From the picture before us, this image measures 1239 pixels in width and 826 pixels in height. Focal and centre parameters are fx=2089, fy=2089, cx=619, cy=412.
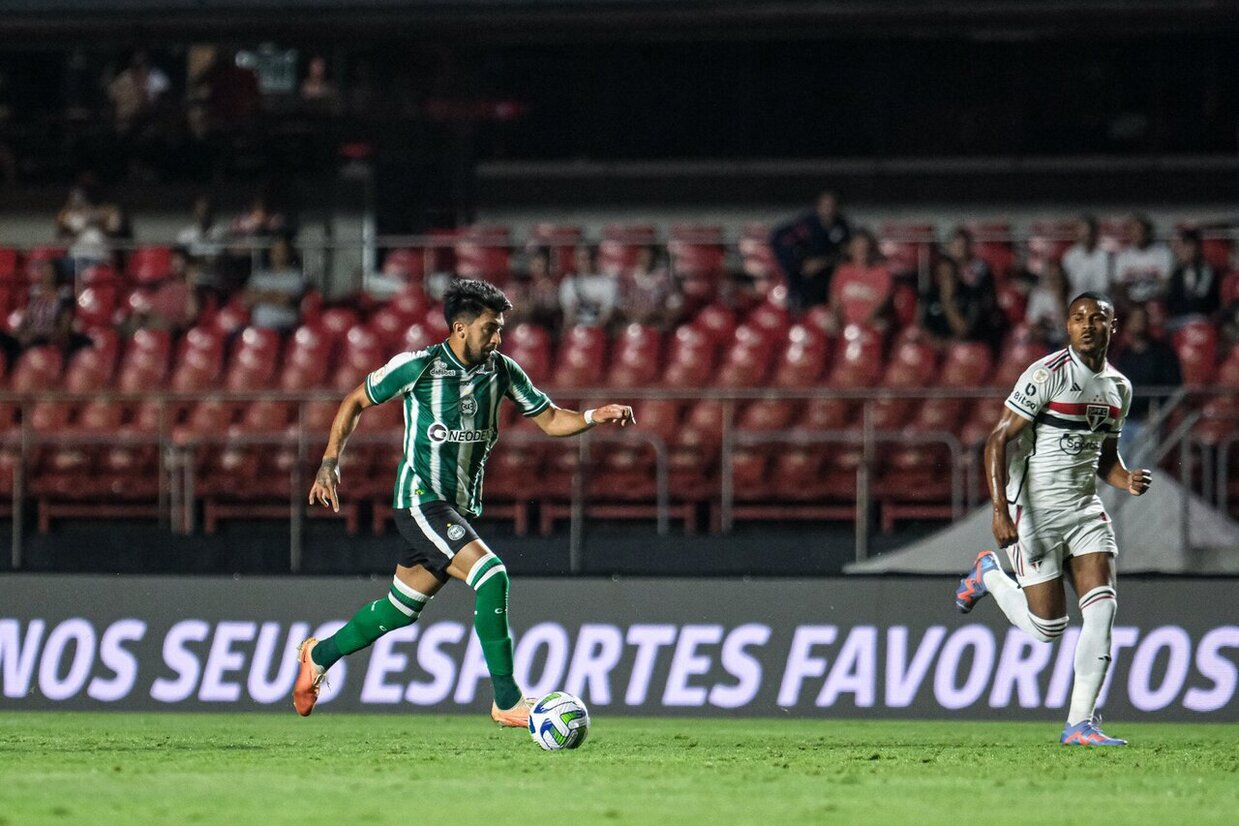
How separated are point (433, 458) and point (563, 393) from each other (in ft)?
15.7

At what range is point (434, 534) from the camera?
960cm

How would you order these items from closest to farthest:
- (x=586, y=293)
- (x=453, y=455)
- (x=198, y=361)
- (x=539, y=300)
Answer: (x=453, y=455), (x=198, y=361), (x=539, y=300), (x=586, y=293)

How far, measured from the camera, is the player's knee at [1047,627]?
991cm

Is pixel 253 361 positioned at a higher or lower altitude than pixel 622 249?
lower

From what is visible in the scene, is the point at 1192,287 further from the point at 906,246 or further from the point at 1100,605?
the point at 1100,605

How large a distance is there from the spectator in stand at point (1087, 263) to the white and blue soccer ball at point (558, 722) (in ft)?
28.2

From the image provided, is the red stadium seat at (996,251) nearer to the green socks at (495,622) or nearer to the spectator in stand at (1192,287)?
the spectator in stand at (1192,287)

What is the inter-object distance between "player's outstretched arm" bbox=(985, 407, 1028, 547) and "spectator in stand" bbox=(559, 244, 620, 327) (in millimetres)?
8045

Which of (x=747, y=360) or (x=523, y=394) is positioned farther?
(x=747, y=360)

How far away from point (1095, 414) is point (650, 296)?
8.00 metres

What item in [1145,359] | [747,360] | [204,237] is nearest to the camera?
[1145,359]

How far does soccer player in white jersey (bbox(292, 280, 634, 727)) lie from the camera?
950 centimetres

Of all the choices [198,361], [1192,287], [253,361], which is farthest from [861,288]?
[198,361]

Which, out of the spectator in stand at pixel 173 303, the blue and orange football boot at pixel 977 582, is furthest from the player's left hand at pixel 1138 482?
the spectator in stand at pixel 173 303
